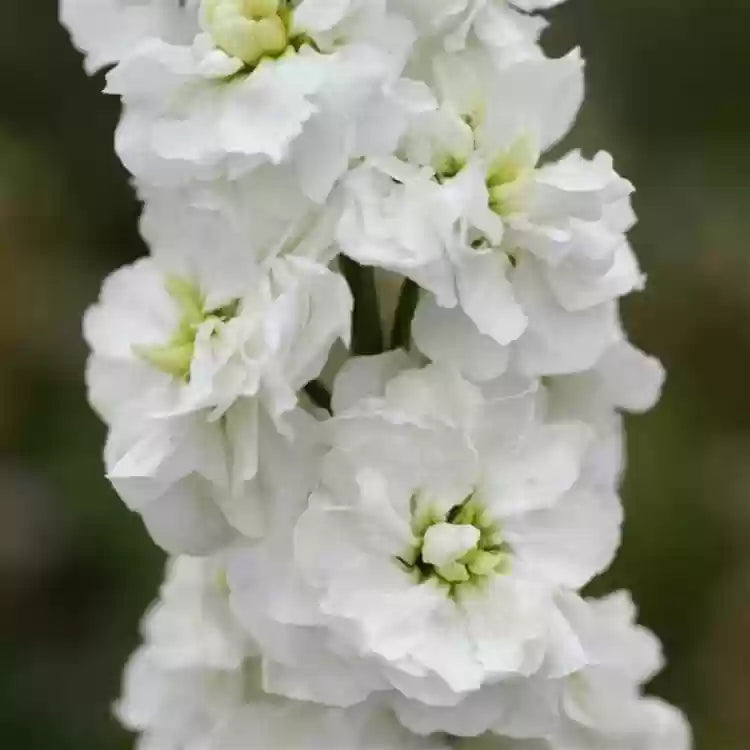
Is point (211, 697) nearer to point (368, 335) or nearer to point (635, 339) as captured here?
point (368, 335)

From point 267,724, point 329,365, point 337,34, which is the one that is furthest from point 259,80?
point 267,724

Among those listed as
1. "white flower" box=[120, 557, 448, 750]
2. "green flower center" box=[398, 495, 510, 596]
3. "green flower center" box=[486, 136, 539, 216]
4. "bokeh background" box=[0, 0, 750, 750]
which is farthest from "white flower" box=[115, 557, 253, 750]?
"bokeh background" box=[0, 0, 750, 750]

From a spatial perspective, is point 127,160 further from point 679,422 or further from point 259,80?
point 679,422

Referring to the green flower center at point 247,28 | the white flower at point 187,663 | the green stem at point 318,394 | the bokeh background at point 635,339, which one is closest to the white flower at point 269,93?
the green flower center at point 247,28

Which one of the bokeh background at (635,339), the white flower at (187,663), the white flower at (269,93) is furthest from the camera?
the bokeh background at (635,339)

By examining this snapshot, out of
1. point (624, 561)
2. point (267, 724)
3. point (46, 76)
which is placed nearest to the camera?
point (267, 724)

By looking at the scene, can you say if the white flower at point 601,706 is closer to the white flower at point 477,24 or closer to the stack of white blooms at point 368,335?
→ the stack of white blooms at point 368,335
